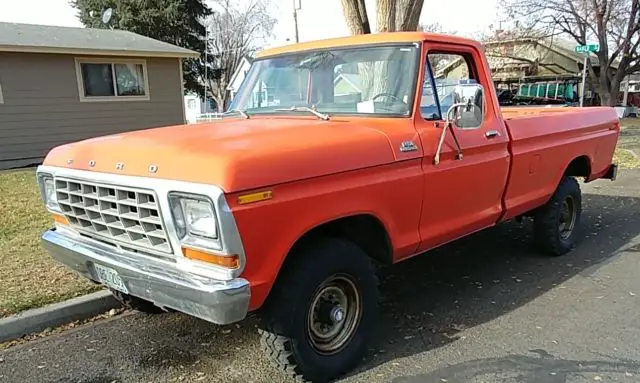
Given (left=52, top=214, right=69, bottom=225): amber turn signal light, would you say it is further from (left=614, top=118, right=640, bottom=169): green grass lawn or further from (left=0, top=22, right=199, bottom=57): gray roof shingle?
(left=614, top=118, right=640, bottom=169): green grass lawn

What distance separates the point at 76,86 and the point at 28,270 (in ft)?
35.0

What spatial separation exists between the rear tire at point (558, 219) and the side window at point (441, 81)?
1.76 m

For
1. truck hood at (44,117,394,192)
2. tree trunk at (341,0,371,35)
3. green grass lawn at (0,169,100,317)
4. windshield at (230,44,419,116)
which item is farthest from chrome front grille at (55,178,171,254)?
tree trunk at (341,0,371,35)

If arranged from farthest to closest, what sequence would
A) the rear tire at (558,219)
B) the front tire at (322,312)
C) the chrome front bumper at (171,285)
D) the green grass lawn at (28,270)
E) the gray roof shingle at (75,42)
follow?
the gray roof shingle at (75,42) → the rear tire at (558,219) → the green grass lawn at (28,270) → the front tire at (322,312) → the chrome front bumper at (171,285)

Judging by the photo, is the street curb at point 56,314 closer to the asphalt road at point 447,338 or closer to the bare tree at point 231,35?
the asphalt road at point 447,338

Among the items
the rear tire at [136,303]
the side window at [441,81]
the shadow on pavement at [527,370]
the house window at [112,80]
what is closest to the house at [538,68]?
the house window at [112,80]

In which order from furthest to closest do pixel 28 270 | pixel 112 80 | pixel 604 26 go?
pixel 604 26 < pixel 112 80 < pixel 28 270

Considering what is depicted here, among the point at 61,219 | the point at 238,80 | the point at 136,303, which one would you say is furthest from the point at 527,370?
the point at 238,80

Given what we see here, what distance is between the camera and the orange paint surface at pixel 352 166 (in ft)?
9.25

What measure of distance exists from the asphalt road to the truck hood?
4.26 ft

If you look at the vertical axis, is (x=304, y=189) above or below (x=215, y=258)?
above

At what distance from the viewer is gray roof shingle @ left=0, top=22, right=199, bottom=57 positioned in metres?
13.1

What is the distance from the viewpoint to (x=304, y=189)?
9.87 ft

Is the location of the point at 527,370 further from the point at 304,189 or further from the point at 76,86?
the point at 76,86
